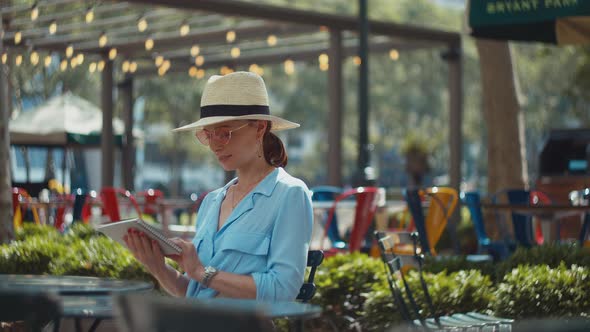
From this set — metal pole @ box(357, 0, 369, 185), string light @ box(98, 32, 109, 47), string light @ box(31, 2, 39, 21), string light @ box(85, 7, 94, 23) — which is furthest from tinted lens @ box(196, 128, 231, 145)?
string light @ box(98, 32, 109, 47)

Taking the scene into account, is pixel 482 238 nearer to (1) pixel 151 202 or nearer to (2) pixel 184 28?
(1) pixel 151 202

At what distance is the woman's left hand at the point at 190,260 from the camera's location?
4.21 meters

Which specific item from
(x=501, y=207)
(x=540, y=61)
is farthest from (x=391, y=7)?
(x=501, y=207)

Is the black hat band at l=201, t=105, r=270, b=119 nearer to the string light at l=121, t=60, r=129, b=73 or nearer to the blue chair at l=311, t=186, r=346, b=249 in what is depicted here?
the blue chair at l=311, t=186, r=346, b=249

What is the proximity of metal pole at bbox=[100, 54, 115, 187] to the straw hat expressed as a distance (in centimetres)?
1592

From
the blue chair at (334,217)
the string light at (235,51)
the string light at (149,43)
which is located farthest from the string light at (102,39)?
the blue chair at (334,217)

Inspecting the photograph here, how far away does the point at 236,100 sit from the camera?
4621 mm

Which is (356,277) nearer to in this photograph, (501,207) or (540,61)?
(501,207)

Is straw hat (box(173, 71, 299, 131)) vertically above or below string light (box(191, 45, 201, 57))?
below

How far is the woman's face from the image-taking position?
14.9 feet

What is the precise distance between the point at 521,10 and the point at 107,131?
41.7ft

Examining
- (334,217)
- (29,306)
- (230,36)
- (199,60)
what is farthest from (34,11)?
(29,306)

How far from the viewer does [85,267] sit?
790cm

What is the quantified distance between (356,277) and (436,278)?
674mm
